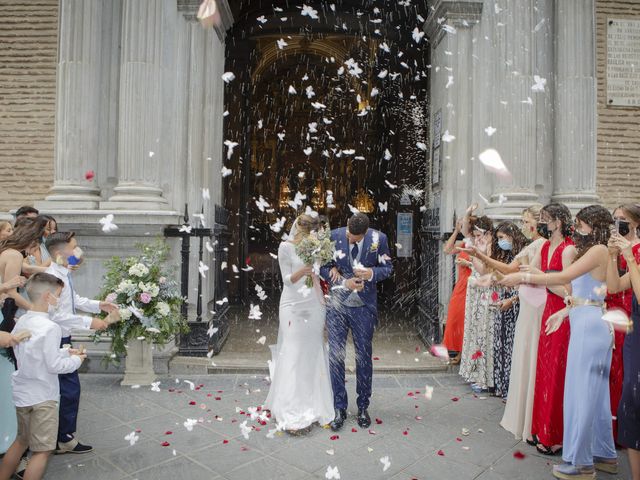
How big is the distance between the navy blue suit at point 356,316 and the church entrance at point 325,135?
4137 millimetres

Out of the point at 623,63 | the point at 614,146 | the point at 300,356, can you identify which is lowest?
the point at 300,356

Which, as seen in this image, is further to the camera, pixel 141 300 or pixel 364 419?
pixel 141 300

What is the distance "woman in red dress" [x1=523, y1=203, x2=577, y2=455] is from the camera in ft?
14.9

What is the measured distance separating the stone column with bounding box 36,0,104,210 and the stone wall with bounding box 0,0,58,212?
0.62m

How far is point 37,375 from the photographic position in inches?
143

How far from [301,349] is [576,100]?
5.85 meters

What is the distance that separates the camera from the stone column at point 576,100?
7855mm

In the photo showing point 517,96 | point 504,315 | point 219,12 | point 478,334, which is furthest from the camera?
point 219,12

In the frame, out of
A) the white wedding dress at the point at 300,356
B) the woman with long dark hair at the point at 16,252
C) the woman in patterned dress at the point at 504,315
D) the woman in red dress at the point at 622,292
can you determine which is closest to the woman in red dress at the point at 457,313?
the woman in patterned dress at the point at 504,315

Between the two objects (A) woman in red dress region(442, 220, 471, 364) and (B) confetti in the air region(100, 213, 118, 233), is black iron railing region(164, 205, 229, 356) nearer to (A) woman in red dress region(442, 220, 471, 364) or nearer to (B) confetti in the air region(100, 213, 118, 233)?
(B) confetti in the air region(100, 213, 118, 233)

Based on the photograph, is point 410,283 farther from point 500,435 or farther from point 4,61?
point 4,61

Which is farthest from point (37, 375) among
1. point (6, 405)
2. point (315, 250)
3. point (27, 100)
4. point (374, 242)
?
point (27, 100)

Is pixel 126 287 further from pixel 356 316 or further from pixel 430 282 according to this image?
pixel 430 282

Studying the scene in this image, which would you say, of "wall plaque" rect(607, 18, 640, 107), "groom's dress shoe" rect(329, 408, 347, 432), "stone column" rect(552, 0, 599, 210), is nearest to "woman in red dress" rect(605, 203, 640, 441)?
"groom's dress shoe" rect(329, 408, 347, 432)
